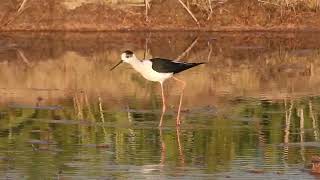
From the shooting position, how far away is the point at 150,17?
2995cm

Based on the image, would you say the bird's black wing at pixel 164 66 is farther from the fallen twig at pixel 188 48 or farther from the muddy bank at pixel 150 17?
the muddy bank at pixel 150 17

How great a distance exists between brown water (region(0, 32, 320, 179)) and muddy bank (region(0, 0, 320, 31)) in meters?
3.31

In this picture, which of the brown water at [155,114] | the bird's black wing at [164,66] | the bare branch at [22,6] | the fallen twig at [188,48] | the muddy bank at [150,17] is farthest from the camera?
the muddy bank at [150,17]

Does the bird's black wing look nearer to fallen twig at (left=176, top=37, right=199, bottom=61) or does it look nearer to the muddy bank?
fallen twig at (left=176, top=37, right=199, bottom=61)

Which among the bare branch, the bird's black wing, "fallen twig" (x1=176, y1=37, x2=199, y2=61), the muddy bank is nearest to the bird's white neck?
the bird's black wing

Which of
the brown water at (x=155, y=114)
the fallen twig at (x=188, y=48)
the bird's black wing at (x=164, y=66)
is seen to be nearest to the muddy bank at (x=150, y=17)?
the fallen twig at (x=188, y=48)

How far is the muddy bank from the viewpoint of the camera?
97.2 ft

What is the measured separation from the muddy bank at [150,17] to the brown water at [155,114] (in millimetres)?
3310

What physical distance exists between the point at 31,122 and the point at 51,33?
1498 centimetres

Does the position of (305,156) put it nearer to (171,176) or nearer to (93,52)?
(171,176)

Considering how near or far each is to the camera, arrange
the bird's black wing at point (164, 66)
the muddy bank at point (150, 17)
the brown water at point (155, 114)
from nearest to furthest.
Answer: the brown water at point (155, 114), the bird's black wing at point (164, 66), the muddy bank at point (150, 17)

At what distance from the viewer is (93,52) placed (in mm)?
24688

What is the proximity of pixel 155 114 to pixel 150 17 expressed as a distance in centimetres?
1509

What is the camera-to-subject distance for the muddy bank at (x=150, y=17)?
2962 centimetres
